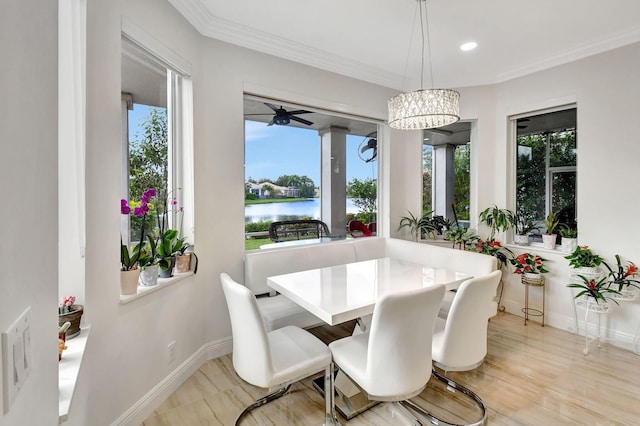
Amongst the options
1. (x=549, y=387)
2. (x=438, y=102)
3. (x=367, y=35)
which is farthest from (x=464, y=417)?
(x=367, y=35)

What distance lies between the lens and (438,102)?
2242 mm

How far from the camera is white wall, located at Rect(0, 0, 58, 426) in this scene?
494mm

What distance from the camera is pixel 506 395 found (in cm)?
218

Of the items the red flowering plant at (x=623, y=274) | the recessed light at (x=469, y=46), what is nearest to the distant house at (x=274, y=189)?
the recessed light at (x=469, y=46)

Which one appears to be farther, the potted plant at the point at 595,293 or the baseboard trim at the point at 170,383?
the potted plant at the point at 595,293

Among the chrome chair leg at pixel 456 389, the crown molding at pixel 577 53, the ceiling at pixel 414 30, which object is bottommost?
the chrome chair leg at pixel 456 389

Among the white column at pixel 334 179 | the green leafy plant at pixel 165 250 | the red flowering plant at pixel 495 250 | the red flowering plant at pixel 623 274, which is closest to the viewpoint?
the green leafy plant at pixel 165 250

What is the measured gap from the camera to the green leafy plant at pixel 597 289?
2.82m

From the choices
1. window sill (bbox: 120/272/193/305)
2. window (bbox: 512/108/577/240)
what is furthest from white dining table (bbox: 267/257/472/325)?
window (bbox: 512/108/577/240)

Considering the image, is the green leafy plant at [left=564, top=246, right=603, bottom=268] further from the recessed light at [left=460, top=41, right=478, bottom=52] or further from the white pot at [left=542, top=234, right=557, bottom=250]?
the recessed light at [left=460, top=41, right=478, bottom=52]

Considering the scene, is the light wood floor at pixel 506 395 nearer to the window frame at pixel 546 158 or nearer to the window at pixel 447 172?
the window frame at pixel 546 158

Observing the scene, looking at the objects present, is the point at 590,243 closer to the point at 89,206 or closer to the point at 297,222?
the point at 297,222

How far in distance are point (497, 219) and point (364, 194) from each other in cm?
158

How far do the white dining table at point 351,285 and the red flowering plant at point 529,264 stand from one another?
142cm
